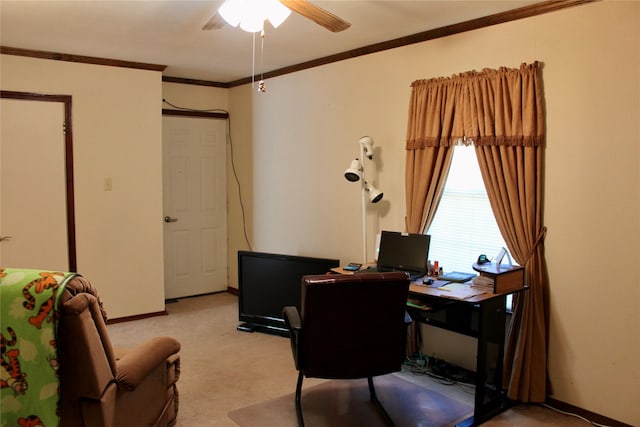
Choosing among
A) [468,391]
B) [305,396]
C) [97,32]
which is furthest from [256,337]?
[97,32]

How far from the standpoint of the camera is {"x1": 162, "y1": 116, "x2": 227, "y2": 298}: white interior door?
5.56 metres

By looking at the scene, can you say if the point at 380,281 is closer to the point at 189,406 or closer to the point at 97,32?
the point at 189,406

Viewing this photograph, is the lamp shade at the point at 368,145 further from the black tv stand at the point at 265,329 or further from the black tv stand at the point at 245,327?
the black tv stand at the point at 245,327

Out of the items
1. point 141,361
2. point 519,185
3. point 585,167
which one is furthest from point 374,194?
point 141,361

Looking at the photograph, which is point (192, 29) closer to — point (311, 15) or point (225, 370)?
point (311, 15)

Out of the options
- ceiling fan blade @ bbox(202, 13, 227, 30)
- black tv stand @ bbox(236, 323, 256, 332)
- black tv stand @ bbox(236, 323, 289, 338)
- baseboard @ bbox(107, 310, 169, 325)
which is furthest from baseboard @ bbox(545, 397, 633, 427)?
baseboard @ bbox(107, 310, 169, 325)

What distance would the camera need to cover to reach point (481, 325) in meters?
2.89

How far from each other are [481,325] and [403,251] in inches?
33.1

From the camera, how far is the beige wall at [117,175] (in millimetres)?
4516

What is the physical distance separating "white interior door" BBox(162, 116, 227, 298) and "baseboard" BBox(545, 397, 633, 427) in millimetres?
3848

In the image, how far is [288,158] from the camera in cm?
499

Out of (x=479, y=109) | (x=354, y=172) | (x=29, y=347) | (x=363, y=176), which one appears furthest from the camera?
(x=363, y=176)

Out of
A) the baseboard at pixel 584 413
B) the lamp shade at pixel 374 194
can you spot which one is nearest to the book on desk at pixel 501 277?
the baseboard at pixel 584 413

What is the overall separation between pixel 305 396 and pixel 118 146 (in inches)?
112
